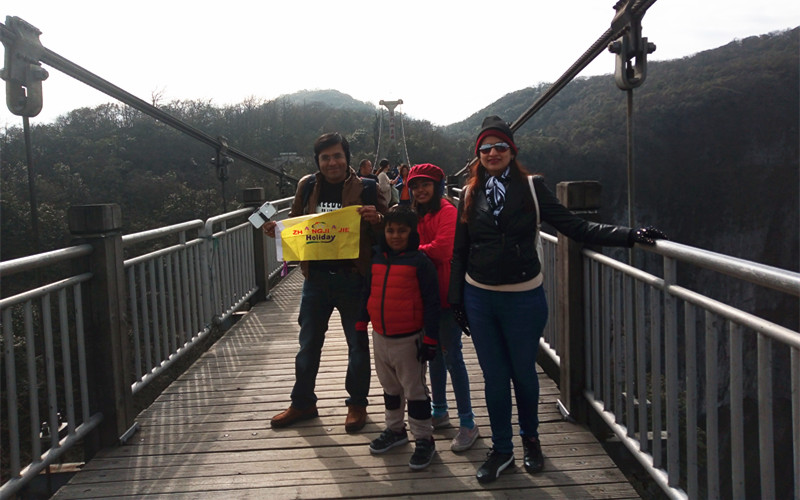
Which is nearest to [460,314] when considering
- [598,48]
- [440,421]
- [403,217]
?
[403,217]

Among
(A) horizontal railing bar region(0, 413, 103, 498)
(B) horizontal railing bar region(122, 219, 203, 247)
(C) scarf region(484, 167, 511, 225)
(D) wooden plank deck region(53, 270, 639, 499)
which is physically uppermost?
(C) scarf region(484, 167, 511, 225)

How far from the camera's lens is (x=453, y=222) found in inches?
116

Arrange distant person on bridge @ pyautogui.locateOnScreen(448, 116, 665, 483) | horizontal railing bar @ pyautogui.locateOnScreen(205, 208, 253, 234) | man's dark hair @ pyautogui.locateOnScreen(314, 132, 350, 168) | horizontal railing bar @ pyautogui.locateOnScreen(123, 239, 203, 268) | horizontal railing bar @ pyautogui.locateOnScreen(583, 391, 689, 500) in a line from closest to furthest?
horizontal railing bar @ pyautogui.locateOnScreen(583, 391, 689, 500)
distant person on bridge @ pyautogui.locateOnScreen(448, 116, 665, 483)
man's dark hair @ pyautogui.locateOnScreen(314, 132, 350, 168)
horizontal railing bar @ pyautogui.locateOnScreen(123, 239, 203, 268)
horizontal railing bar @ pyautogui.locateOnScreen(205, 208, 253, 234)

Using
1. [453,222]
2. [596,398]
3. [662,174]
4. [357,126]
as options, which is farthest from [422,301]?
[357,126]

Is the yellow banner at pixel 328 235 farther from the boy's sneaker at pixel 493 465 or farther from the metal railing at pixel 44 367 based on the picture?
the boy's sneaker at pixel 493 465

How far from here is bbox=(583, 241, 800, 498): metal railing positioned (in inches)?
60.6

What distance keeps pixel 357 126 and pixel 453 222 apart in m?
71.9

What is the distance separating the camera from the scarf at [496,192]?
244 centimetres

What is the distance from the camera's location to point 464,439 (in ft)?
9.31

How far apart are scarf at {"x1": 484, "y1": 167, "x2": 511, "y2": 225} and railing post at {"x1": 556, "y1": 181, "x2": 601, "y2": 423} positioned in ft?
1.86

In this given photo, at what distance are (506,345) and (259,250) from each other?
4.36m

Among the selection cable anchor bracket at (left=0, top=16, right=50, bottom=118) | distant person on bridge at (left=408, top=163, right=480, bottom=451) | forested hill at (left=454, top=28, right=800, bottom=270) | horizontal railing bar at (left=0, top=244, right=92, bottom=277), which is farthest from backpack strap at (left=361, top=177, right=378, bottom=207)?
forested hill at (left=454, top=28, right=800, bottom=270)

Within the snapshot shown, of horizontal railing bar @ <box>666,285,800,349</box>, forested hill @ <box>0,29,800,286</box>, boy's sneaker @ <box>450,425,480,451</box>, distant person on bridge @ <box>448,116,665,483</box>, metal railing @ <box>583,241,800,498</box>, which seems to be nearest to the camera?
horizontal railing bar @ <box>666,285,800,349</box>

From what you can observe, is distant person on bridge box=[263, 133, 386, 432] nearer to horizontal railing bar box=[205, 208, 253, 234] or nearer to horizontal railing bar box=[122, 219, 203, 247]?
horizontal railing bar box=[122, 219, 203, 247]
